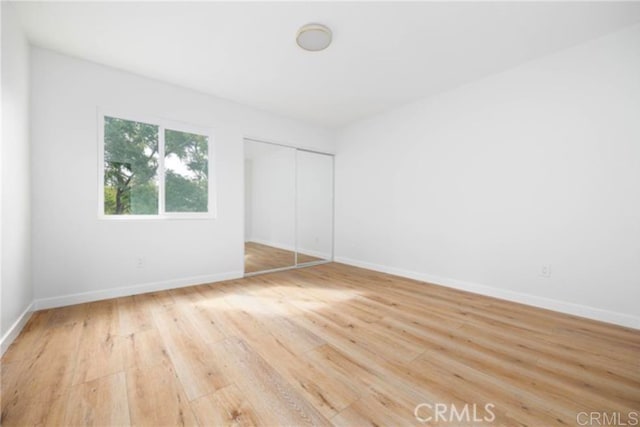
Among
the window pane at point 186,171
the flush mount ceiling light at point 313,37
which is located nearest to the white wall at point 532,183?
the flush mount ceiling light at point 313,37

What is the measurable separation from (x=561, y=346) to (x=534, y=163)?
180 centimetres

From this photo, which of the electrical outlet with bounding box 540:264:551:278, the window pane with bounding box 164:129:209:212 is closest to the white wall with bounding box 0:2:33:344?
the window pane with bounding box 164:129:209:212

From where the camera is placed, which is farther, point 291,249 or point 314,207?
point 314,207

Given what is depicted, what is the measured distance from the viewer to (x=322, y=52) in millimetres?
2564

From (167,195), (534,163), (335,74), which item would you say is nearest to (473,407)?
(534,163)

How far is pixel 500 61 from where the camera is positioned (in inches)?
107

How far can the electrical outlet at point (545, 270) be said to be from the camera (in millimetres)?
2623

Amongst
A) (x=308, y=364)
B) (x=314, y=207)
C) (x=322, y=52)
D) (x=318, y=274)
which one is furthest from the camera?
(x=314, y=207)

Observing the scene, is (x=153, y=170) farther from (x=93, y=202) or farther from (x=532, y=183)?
(x=532, y=183)

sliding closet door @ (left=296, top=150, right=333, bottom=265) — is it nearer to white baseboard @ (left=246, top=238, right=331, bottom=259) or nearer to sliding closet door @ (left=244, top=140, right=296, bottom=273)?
white baseboard @ (left=246, top=238, right=331, bottom=259)

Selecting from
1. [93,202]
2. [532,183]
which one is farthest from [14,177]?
[532,183]

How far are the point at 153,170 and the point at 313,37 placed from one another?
Result: 244cm

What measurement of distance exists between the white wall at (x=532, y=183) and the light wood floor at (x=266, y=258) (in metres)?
1.68

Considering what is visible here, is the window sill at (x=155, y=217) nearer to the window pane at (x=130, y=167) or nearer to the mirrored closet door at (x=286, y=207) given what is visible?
the window pane at (x=130, y=167)
